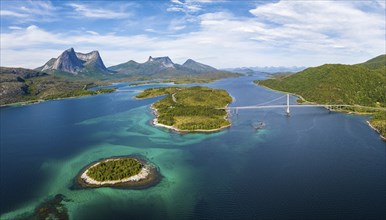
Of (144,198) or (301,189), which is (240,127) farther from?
(144,198)

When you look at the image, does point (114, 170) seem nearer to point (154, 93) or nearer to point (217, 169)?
point (217, 169)

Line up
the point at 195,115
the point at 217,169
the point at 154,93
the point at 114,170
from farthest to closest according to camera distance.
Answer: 1. the point at 154,93
2. the point at 195,115
3. the point at 217,169
4. the point at 114,170

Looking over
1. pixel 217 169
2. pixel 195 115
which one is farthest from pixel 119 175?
pixel 195 115

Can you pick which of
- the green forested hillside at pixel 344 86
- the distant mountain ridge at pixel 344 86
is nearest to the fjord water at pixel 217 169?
the distant mountain ridge at pixel 344 86

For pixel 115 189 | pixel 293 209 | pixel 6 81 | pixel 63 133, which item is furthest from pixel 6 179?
pixel 6 81

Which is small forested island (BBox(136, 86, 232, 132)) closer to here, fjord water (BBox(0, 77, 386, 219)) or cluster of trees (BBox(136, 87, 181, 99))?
fjord water (BBox(0, 77, 386, 219))

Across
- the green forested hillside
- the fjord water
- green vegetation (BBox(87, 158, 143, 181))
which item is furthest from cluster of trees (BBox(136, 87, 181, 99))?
green vegetation (BBox(87, 158, 143, 181))
